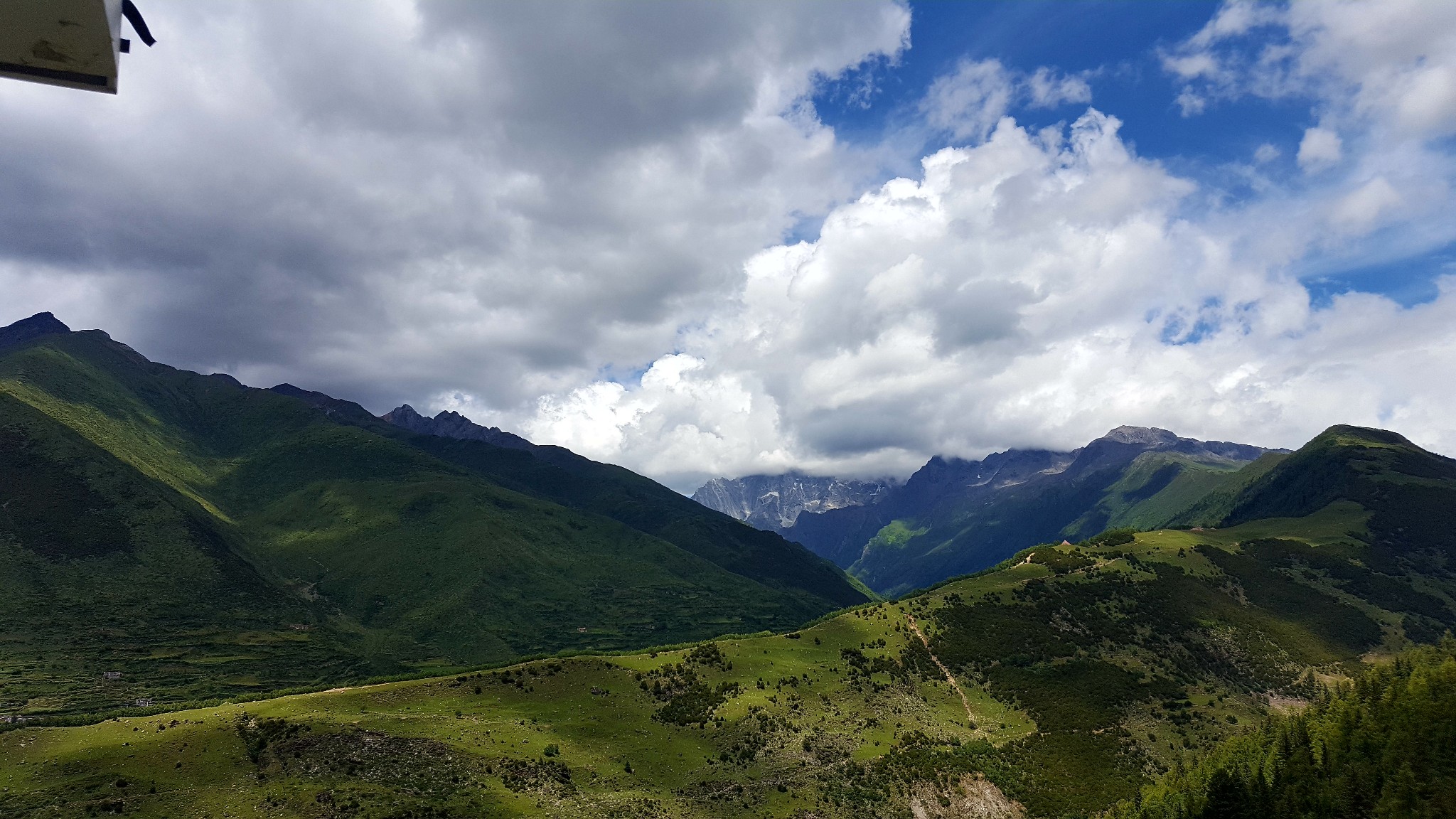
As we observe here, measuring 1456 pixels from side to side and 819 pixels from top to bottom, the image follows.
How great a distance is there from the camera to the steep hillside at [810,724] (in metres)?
60.9

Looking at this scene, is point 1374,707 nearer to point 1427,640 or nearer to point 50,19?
point 50,19

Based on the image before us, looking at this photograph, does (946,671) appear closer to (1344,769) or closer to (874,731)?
(874,731)

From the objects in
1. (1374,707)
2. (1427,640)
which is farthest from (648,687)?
(1427,640)

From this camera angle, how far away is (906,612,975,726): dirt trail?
340 ft

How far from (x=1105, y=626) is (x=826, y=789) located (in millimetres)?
88323

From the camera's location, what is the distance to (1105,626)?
134 m

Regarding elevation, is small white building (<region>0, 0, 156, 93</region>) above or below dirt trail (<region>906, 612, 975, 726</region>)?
above

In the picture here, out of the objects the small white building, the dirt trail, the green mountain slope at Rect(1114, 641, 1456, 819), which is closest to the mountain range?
the green mountain slope at Rect(1114, 641, 1456, 819)

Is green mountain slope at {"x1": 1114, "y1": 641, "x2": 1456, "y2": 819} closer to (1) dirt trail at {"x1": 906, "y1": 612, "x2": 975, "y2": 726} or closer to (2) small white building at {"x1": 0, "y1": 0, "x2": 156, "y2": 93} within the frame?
(1) dirt trail at {"x1": 906, "y1": 612, "x2": 975, "y2": 726}

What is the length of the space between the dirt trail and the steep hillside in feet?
1.96

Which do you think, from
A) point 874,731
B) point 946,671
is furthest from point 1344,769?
point 946,671

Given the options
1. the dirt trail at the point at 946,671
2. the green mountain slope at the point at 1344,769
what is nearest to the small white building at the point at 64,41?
the green mountain slope at the point at 1344,769

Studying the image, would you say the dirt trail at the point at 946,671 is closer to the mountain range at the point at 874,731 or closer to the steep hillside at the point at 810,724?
the steep hillside at the point at 810,724

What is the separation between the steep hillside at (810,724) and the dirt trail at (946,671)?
1.96 feet
